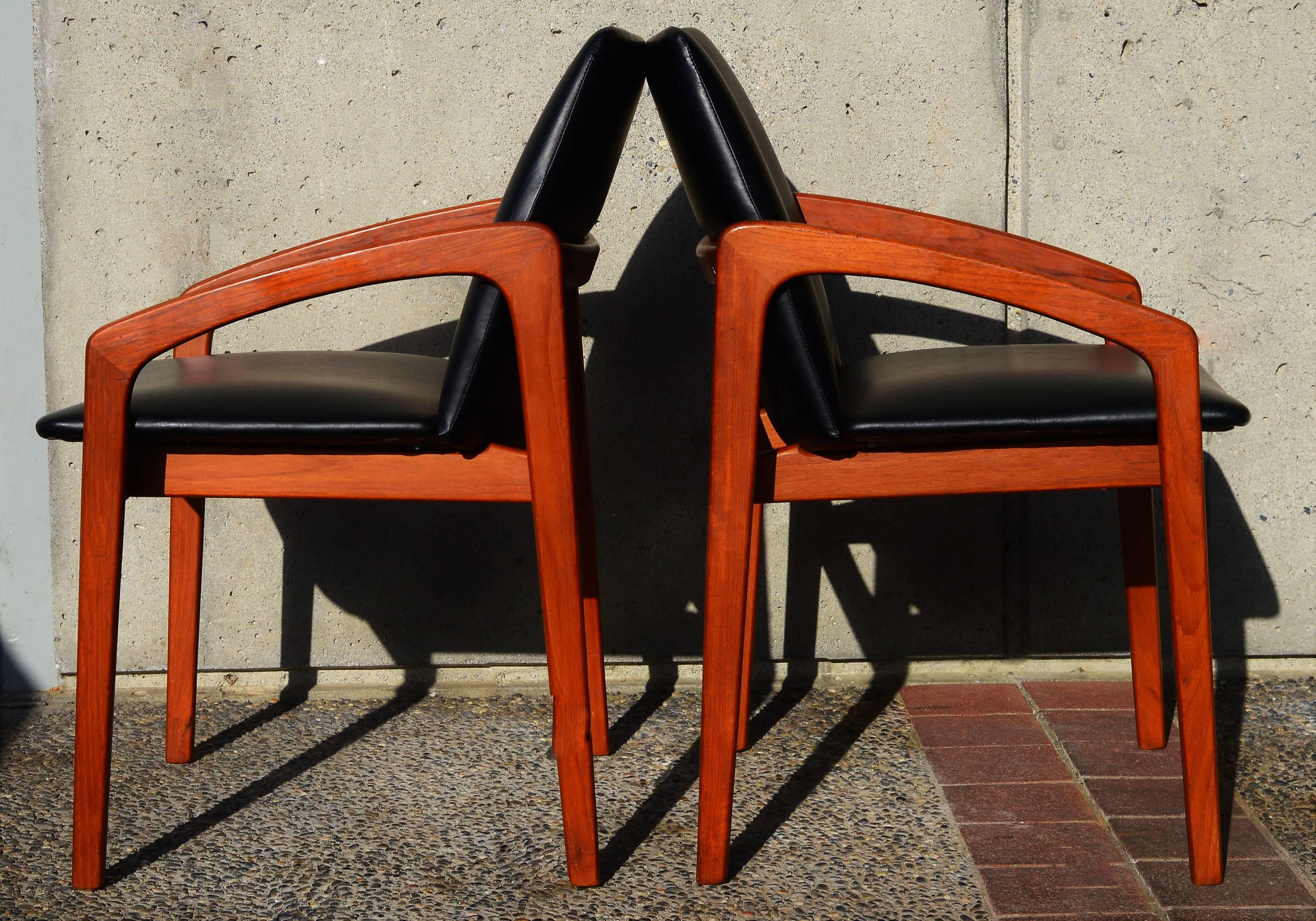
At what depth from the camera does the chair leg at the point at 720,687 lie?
142cm

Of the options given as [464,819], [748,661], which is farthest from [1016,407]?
[464,819]

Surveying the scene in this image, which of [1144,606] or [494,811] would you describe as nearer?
[494,811]

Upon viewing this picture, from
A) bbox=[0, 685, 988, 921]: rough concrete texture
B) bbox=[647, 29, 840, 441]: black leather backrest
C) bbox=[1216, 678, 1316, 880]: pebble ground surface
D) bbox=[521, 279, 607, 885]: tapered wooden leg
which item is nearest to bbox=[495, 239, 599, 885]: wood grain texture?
bbox=[521, 279, 607, 885]: tapered wooden leg

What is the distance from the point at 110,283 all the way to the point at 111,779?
885 millimetres

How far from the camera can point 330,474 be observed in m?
1.46

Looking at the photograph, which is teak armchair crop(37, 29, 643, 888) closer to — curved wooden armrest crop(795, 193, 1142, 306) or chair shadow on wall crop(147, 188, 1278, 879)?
curved wooden armrest crop(795, 193, 1142, 306)

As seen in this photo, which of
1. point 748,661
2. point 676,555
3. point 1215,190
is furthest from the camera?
point 676,555

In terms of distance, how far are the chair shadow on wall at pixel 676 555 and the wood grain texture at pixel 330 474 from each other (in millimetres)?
702

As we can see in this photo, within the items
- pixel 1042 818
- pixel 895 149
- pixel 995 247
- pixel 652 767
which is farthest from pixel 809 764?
pixel 895 149

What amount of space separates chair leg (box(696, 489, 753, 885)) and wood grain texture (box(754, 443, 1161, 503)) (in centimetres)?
8

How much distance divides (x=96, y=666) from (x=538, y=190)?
2.62ft

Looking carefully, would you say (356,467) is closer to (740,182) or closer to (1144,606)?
(740,182)

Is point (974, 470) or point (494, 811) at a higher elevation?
point (974, 470)

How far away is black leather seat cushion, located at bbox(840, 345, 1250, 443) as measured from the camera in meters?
1.36
